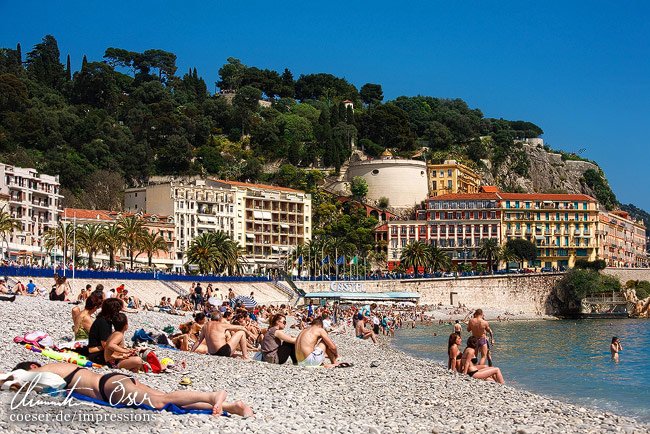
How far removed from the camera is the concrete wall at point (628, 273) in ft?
287

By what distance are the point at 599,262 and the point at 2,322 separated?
7802cm

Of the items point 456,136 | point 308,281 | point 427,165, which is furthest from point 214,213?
point 456,136

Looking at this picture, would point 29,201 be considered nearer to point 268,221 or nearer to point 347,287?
point 268,221

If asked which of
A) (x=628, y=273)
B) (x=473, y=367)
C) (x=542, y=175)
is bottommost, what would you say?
(x=473, y=367)

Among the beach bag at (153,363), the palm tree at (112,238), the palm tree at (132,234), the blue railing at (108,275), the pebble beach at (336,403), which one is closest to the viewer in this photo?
the pebble beach at (336,403)

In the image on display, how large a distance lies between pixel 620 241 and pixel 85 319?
100455mm

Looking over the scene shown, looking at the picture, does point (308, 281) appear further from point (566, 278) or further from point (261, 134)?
point (261, 134)

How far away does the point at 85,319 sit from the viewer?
563 inches

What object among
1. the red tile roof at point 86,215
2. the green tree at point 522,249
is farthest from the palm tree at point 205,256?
the green tree at point 522,249

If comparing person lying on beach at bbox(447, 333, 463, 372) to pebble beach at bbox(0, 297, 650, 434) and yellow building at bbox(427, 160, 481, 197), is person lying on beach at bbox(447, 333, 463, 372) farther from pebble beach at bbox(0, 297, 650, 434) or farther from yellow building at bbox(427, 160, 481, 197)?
yellow building at bbox(427, 160, 481, 197)

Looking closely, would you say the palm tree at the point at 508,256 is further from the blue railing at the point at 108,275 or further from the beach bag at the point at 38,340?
the beach bag at the point at 38,340

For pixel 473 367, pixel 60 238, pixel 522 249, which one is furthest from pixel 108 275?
pixel 522 249

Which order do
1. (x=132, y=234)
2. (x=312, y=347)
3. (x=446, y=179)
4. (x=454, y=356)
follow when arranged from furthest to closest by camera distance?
(x=446, y=179) < (x=132, y=234) < (x=454, y=356) < (x=312, y=347)

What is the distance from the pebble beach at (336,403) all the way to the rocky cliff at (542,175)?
347 feet
